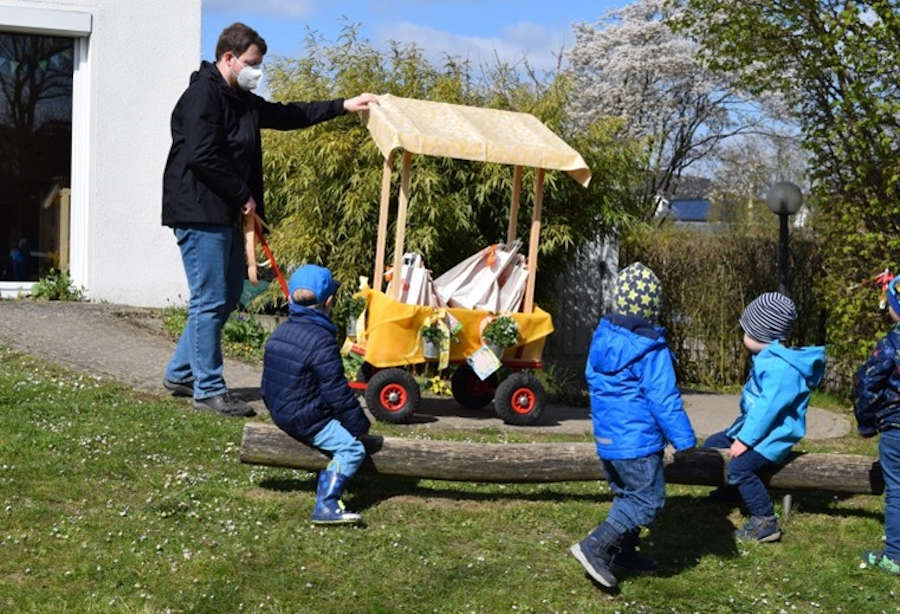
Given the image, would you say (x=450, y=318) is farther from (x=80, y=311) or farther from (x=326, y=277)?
(x=80, y=311)

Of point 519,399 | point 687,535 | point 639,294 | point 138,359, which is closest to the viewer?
point 639,294

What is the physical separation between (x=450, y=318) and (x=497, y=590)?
3161 millimetres

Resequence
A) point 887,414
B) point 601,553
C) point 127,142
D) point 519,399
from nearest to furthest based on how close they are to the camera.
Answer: point 601,553, point 887,414, point 519,399, point 127,142

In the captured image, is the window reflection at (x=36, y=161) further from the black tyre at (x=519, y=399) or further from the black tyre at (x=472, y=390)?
the black tyre at (x=519, y=399)

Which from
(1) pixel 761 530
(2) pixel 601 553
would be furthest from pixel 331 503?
(1) pixel 761 530

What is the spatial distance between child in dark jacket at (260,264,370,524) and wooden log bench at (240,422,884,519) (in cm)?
17

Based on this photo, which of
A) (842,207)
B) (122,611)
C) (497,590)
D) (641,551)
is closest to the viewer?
(122,611)

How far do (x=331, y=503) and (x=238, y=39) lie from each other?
3.19 m

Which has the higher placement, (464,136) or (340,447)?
(464,136)

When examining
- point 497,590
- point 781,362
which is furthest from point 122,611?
point 781,362

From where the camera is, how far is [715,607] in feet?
16.9

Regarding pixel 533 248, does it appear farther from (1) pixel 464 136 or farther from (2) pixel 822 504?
(2) pixel 822 504

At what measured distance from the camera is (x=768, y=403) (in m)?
5.89

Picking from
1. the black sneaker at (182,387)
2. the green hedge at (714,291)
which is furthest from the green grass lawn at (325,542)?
the green hedge at (714,291)
